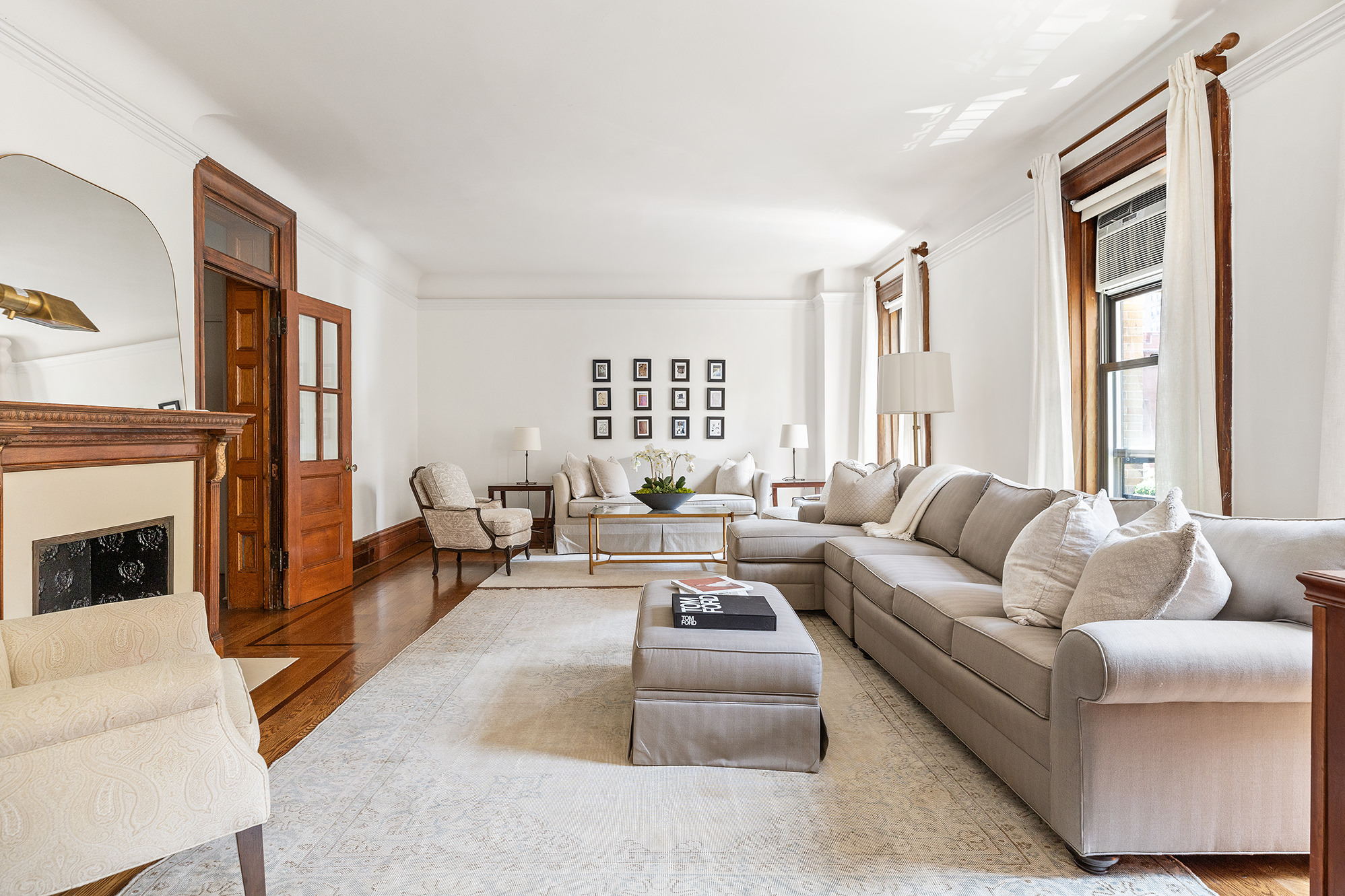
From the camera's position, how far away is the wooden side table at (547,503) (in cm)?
706

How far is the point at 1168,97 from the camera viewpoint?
306 centimetres

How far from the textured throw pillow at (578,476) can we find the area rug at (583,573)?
82 centimetres

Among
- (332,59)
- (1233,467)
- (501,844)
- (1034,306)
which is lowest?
(501,844)

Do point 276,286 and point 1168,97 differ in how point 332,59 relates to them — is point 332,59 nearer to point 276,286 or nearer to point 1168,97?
point 276,286

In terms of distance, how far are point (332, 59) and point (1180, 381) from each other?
12.9 feet

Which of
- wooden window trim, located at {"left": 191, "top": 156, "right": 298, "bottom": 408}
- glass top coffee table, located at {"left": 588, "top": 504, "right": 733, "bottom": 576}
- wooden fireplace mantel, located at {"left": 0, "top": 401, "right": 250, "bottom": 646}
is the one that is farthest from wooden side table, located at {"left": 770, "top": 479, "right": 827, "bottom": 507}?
wooden fireplace mantel, located at {"left": 0, "top": 401, "right": 250, "bottom": 646}

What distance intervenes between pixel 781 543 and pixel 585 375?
4089mm

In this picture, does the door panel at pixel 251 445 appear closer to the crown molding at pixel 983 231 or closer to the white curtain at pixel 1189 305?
the crown molding at pixel 983 231

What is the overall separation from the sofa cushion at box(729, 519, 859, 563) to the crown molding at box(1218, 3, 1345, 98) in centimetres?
282

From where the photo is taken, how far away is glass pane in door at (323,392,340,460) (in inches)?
202

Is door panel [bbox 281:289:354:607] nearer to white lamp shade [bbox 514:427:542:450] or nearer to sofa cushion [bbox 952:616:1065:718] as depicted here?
white lamp shade [bbox 514:427:542:450]

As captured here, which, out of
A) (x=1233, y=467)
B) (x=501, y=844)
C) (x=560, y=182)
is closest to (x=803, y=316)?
(x=560, y=182)

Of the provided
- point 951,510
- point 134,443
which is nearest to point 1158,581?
point 951,510

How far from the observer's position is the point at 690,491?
233 inches
